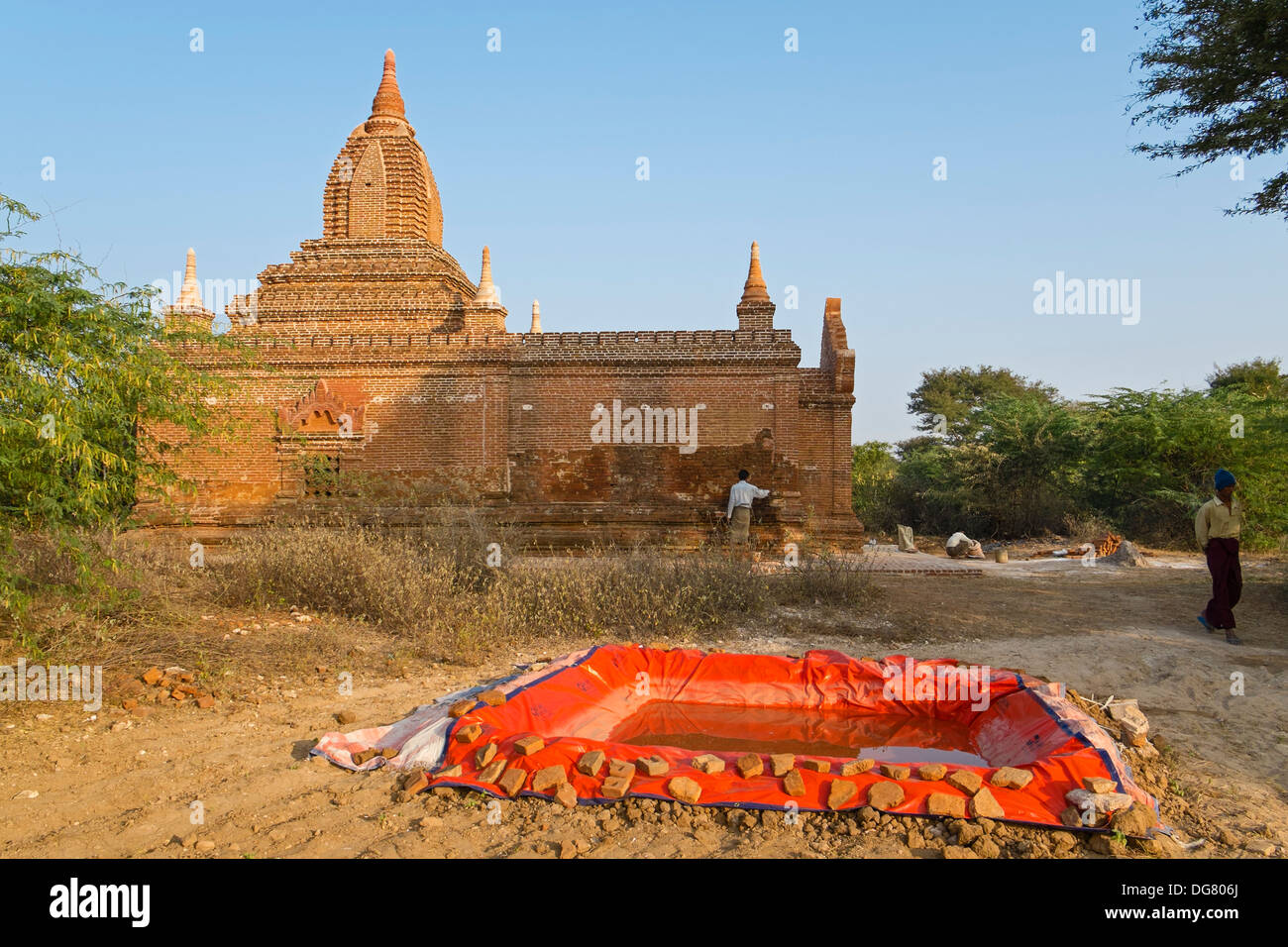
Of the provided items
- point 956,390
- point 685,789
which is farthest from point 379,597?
point 956,390

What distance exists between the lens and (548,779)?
381 cm

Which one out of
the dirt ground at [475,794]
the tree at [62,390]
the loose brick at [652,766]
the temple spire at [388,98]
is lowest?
the dirt ground at [475,794]

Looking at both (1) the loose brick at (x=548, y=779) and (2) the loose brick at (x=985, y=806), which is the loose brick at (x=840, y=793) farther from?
(1) the loose brick at (x=548, y=779)

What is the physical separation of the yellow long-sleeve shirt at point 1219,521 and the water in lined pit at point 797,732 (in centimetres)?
456

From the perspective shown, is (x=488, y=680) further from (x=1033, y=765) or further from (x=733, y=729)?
(x=1033, y=765)

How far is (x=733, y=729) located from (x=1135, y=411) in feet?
53.8

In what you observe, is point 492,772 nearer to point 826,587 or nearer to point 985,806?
point 985,806

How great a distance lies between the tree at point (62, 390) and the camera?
186 inches

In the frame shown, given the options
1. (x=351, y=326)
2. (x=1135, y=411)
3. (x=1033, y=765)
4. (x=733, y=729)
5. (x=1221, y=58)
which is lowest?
(x=733, y=729)

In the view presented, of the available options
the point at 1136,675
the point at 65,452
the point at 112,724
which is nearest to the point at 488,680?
the point at 112,724

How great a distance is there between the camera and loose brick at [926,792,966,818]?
352cm

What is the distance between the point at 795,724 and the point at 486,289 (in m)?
10.7

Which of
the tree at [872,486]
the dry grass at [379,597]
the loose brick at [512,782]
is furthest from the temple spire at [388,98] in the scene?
the loose brick at [512,782]

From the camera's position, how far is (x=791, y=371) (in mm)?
13602
